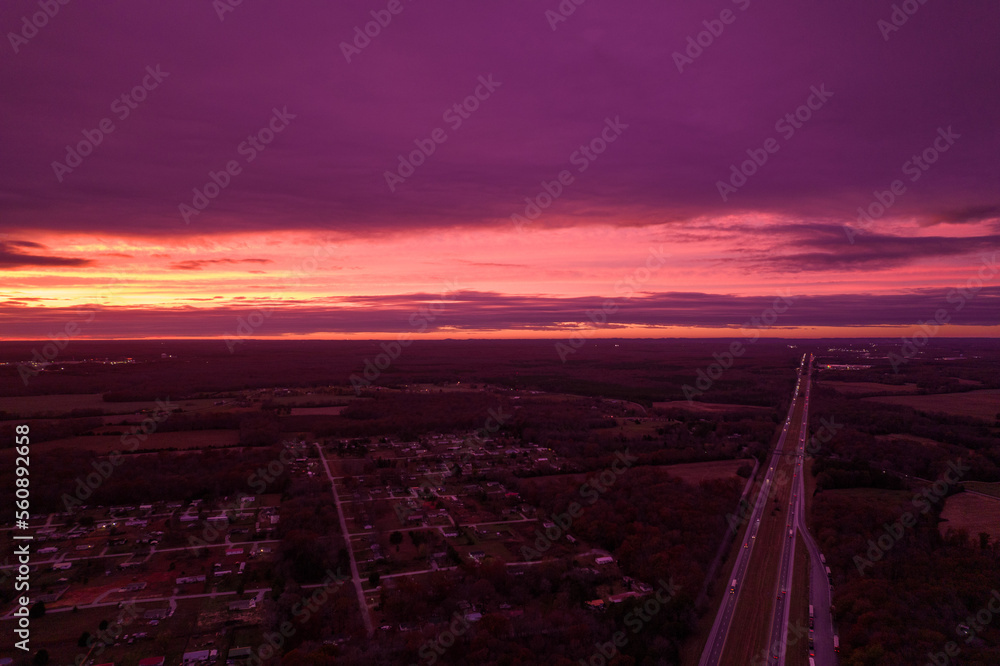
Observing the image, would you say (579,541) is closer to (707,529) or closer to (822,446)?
(707,529)

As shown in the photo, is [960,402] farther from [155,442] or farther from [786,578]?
[155,442]

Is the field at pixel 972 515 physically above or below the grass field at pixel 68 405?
below

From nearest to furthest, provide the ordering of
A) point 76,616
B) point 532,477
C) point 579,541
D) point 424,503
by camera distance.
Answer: point 76,616 → point 579,541 → point 424,503 → point 532,477

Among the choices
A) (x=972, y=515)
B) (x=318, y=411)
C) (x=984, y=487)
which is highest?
(x=318, y=411)

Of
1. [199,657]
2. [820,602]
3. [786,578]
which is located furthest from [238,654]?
[786,578]

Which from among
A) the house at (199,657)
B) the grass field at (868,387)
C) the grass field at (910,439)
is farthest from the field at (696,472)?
the grass field at (868,387)

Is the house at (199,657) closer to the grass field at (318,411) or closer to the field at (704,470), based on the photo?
the field at (704,470)

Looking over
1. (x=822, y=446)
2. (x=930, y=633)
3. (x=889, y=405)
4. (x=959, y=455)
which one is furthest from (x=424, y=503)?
(x=889, y=405)
